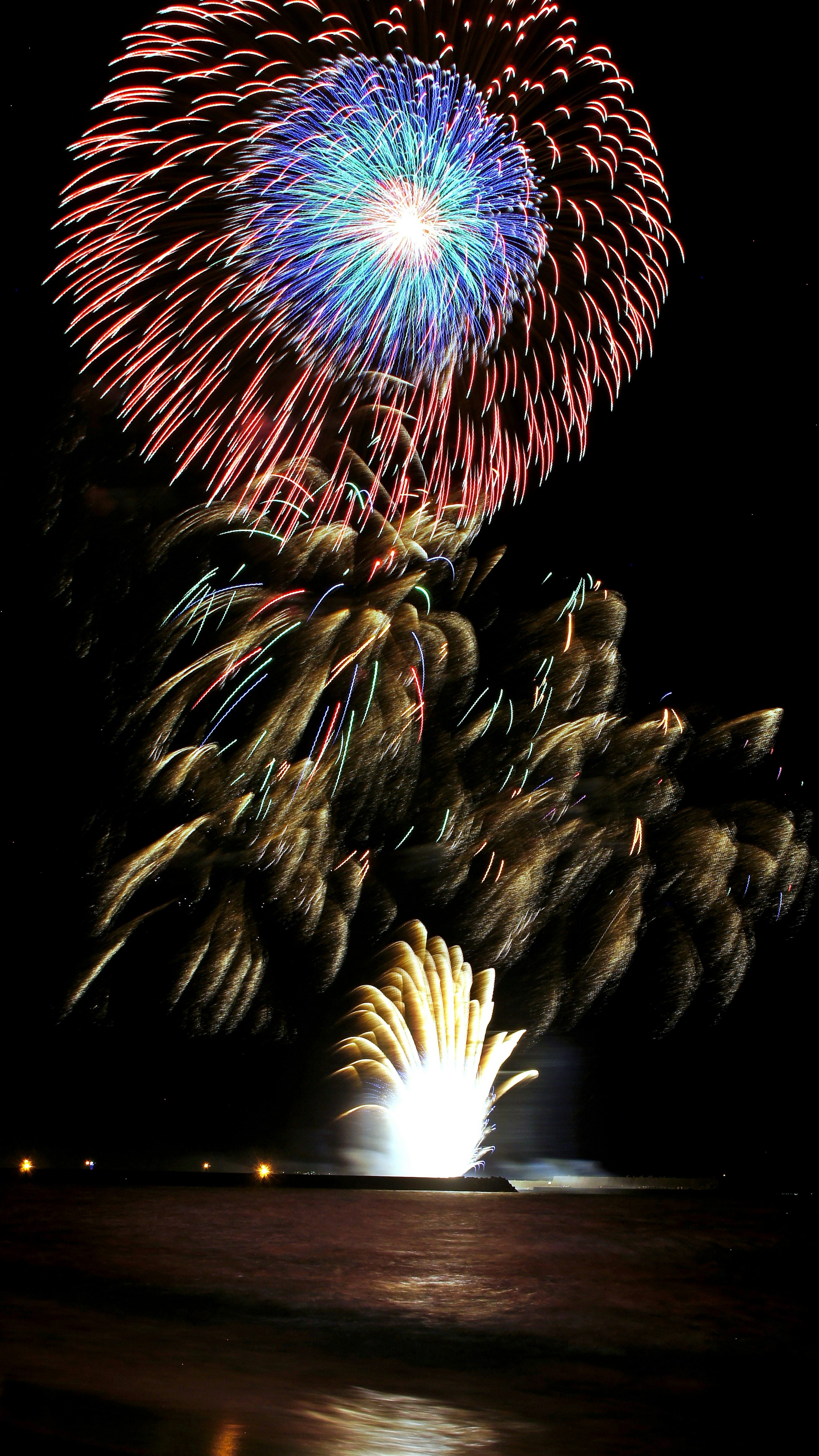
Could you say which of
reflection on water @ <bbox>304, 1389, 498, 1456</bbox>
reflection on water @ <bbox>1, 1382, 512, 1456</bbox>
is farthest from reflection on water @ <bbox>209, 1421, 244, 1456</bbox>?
reflection on water @ <bbox>304, 1389, 498, 1456</bbox>

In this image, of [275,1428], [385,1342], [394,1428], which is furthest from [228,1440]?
[385,1342]

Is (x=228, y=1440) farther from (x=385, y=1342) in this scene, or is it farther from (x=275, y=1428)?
(x=385, y=1342)

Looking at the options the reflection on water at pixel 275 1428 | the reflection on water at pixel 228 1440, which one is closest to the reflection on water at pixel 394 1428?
the reflection on water at pixel 275 1428

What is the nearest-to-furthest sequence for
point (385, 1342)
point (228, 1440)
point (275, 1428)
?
point (228, 1440) < point (275, 1428) < point (385, 1342)

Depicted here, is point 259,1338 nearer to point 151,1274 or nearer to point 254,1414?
point 254,1414

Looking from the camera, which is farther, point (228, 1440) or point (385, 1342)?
point (385, 1342)

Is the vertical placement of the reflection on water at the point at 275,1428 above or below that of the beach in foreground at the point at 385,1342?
above

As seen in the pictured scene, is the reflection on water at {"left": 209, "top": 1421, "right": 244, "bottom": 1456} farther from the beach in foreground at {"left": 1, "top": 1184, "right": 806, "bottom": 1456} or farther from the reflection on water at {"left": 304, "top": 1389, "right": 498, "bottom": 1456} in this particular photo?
the reflection on water at {"left": 304, "top": 1389, "right": 498, "bottom": 1456}

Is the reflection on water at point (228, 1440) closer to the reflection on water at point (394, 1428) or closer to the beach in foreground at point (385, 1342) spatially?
the beach in foreground at point (385, 1342)

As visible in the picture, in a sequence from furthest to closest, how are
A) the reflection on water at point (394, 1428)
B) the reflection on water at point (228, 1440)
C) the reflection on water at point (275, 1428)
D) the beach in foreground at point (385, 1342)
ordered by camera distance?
the beach in foreground at point (385, 1342)
the reflection on water at point (394, 1428)
the reflection on water at point (275, 1428)
the reflection on water at point (228, 1440)
